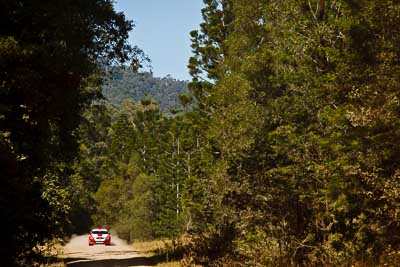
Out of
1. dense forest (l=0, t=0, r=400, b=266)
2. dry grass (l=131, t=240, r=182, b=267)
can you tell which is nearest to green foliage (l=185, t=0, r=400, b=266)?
dense forest (l=0, t=0, r=400, b=266)

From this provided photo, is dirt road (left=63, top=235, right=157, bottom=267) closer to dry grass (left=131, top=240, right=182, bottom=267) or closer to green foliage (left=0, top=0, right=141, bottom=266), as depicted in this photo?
dry grass (left=131, top=240, right=182, bottom=267)

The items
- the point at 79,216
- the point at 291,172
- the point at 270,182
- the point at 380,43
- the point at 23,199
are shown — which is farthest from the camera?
the point at 79,216

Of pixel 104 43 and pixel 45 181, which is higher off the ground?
pixel 104 43

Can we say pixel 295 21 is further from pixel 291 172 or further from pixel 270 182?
pixel 270 182

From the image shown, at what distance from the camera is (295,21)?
19.2 m

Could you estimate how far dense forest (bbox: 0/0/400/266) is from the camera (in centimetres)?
1230

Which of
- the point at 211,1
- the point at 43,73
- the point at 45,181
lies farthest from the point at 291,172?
the point at 211,1

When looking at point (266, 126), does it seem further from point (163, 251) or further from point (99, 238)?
point (99, 238)

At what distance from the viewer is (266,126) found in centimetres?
2245

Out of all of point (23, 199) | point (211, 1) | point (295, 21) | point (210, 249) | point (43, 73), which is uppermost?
point (211, 1)

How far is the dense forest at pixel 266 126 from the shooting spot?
12.3 meters

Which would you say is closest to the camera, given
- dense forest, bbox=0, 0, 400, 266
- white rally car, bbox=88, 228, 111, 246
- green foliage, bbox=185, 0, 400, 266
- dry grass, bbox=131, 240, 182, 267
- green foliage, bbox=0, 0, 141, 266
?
green foliage, bbox=0, 0, 141, 266

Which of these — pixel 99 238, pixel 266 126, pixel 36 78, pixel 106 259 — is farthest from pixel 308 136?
pixel 99 238

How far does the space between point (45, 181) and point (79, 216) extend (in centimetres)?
7263
